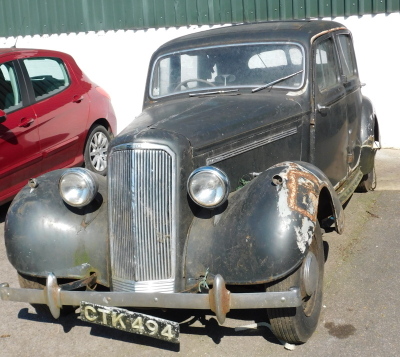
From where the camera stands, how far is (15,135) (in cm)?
656

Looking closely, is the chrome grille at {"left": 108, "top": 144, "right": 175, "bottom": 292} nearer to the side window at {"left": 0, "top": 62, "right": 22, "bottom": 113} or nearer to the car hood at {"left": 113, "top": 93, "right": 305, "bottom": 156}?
the car hood at {"left": 113, "top": 93, "right": 305, "bottom": 156}

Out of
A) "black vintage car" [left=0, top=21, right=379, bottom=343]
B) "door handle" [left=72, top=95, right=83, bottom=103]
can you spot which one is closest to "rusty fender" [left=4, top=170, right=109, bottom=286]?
"black vintage car" [left=0, top=21, right=379, bottom=343]

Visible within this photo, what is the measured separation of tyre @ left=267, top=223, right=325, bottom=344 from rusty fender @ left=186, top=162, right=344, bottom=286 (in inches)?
5.7

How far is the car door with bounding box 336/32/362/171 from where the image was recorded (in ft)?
19.5

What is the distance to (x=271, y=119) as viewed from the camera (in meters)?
4.67

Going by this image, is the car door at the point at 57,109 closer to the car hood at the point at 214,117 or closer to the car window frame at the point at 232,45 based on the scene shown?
the car window frame at the point at 232,45

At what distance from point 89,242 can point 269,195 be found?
1.18 meters

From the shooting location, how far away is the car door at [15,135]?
255 inches

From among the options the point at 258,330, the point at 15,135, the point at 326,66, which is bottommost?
the point at 258,330

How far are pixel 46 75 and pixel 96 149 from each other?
1082mm

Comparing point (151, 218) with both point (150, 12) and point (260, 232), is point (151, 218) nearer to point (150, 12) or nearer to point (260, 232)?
point (260, 232)

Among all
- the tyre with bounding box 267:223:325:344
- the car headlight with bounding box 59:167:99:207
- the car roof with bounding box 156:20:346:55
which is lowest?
the tyre with bounding box 267:223:325:344

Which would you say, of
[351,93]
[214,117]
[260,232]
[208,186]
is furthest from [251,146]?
[351,93]

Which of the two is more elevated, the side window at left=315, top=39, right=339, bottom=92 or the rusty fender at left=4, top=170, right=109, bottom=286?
the side window at left=315, top=39, right=339, bottom=92
